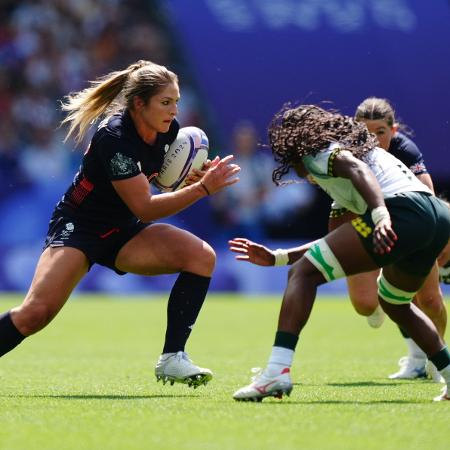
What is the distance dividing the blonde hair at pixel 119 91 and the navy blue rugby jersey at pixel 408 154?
6.72 ft

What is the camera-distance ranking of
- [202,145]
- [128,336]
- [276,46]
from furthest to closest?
1. [276,46]
2. [128,336]
3. [202,145]

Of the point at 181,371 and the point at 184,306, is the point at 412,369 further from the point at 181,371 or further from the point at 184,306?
the point at 181,371

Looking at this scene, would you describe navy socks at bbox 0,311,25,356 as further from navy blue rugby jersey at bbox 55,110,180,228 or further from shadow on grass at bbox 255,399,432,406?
shadow on grass at bbox 255,399,432,406

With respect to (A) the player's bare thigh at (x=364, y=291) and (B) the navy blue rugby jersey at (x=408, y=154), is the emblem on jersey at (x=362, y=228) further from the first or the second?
(A) the player's bare thigh at (x=364, y=291)

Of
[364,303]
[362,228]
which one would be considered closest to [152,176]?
[362,228]

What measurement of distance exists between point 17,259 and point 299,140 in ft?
50.6

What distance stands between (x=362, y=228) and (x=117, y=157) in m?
1.59

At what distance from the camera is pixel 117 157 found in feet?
20.9

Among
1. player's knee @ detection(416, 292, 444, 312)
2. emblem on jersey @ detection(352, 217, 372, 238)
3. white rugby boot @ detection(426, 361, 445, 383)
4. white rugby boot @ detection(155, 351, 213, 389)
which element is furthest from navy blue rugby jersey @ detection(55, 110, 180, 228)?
white rugby boot @ detection(426, 361, 445, 383)

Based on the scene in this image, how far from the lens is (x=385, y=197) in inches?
230

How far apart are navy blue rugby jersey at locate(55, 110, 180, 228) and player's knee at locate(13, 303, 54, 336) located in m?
0.63

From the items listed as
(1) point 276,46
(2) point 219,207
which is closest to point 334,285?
(2) point 219,207

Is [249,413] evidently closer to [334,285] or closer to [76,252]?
[76,252]

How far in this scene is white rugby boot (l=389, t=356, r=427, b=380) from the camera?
26.0 feet
